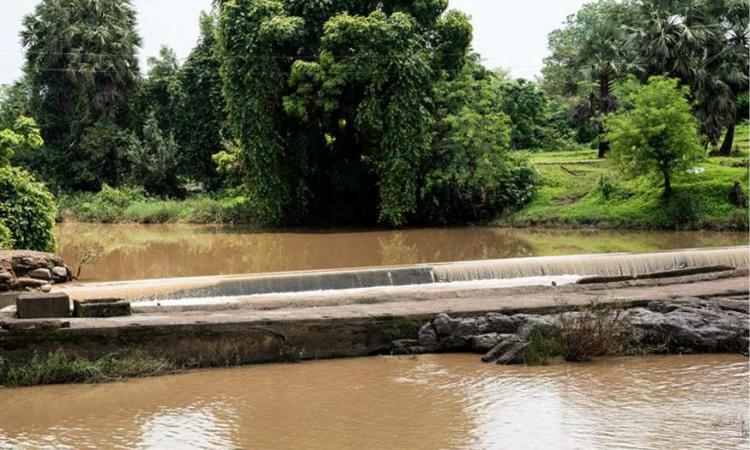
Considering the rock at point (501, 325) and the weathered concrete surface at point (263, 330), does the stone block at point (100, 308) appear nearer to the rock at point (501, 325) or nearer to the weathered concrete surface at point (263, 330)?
the weathered concrete surface at point (263, 330)

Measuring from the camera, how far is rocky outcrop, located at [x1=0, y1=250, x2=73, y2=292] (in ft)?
52.2

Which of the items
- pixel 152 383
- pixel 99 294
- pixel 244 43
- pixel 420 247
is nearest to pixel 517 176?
pixel 420 247

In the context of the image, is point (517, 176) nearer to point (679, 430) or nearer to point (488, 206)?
point (488, 206)

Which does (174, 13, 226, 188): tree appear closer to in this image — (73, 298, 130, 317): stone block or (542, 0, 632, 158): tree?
(542, 0, 632, 158): tree

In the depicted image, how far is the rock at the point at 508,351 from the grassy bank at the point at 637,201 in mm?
18288

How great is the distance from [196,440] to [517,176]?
25416mm

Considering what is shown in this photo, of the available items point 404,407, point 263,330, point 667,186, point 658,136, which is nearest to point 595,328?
point 404,407

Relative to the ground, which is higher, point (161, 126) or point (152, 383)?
point (161, 126)

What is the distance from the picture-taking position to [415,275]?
1822 cm

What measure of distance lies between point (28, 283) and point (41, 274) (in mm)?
522

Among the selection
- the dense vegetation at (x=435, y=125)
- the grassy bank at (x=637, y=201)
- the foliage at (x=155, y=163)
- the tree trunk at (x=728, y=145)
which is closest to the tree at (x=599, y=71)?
the dense vegetation at (x=435, y=125)

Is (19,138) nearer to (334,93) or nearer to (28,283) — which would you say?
(28,283)

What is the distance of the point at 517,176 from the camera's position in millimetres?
31938

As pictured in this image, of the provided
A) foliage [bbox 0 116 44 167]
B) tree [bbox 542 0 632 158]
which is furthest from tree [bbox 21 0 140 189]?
foliage [bbox 0 116 44 167]
